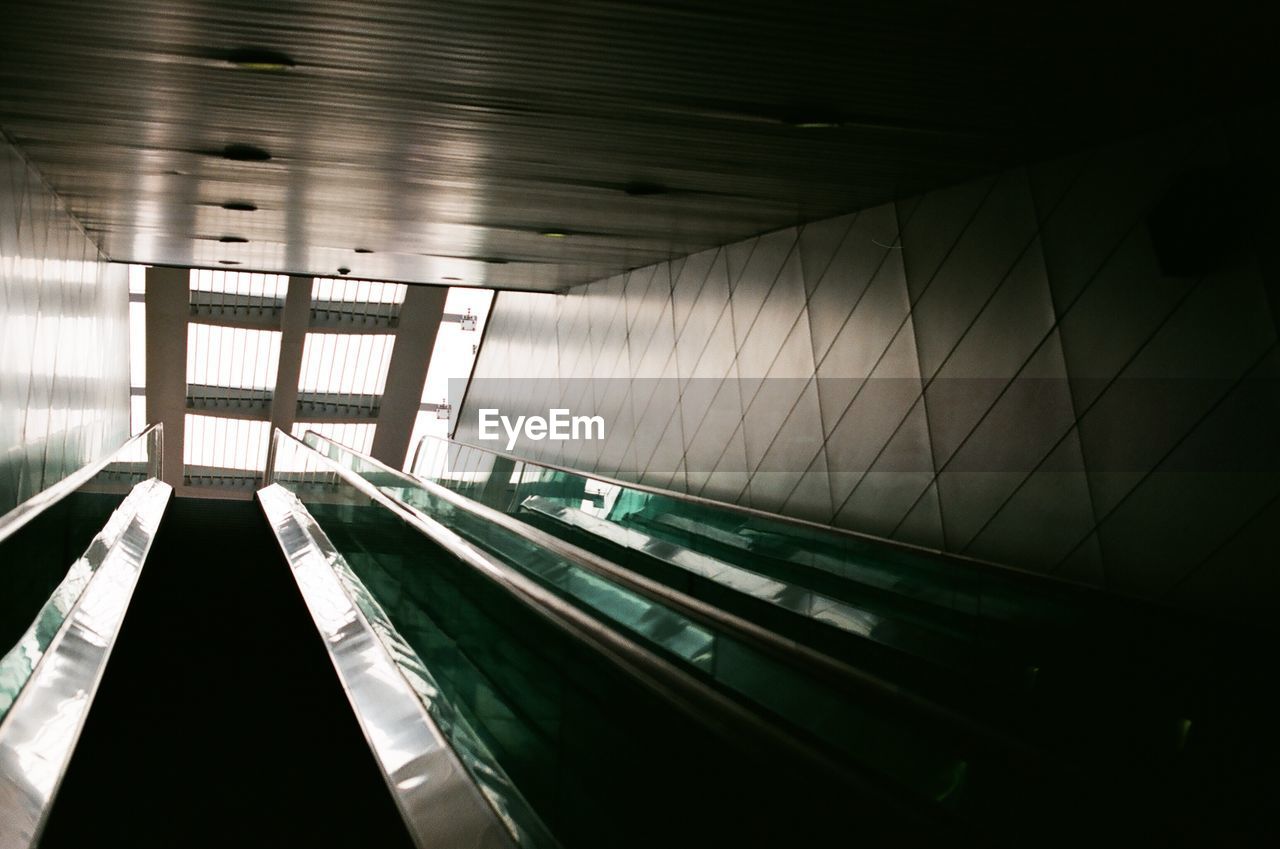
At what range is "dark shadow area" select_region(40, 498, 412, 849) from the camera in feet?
15.0

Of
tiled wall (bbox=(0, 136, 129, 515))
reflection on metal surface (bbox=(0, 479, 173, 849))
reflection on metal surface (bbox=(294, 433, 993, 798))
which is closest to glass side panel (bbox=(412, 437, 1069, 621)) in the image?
reflection on metal surface (bbox=(294, 433, 993, 798))

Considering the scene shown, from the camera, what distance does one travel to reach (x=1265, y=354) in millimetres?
6891

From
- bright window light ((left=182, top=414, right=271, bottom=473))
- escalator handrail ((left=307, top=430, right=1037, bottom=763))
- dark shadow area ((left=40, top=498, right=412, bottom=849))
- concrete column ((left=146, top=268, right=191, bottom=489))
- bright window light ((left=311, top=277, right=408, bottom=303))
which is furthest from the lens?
bright window light ((left=182, top=414, right=271, bottom=473))

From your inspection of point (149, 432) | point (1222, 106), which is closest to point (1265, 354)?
point (1222, 106)

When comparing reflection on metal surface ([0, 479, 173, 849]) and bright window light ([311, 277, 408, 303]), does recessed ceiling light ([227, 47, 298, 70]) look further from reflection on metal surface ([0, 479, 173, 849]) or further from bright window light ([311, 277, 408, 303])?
bright window light ([311, 277, 408, 303])

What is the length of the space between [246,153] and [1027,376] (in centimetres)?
676

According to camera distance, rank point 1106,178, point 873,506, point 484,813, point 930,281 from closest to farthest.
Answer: point 484,813
point 1106,178
point 930,281
point 873,506

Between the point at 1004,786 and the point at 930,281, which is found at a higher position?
the point at 930,281

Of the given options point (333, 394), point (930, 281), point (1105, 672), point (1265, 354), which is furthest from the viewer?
point (333, 394)

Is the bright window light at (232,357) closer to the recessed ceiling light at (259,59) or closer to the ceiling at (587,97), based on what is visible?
the ceiling at (587,97)

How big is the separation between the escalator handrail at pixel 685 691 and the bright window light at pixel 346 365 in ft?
98.8

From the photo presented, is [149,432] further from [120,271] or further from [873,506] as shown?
[873,506]

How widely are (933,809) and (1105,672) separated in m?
4.01

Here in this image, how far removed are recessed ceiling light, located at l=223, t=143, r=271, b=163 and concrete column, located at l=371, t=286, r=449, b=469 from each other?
679 inches
